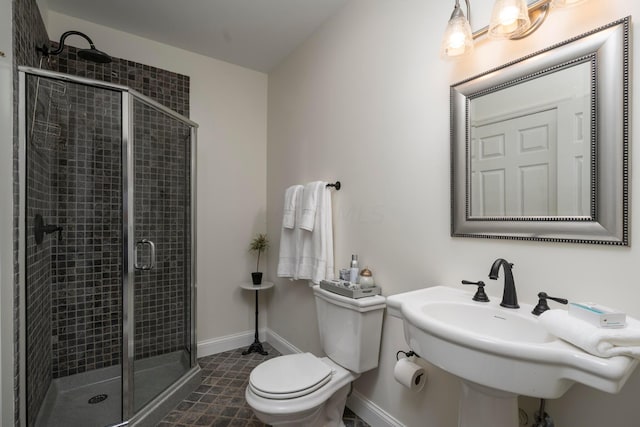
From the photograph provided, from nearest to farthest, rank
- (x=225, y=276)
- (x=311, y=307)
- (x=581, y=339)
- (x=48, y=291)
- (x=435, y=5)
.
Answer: (x=581, y=339), (x=435, y=5), (x=48, y=291), (x=311, y=307), (x=225, y=276)

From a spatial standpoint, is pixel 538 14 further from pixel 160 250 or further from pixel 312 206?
pixel 160 250

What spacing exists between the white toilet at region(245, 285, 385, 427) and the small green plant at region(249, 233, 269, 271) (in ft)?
3.51

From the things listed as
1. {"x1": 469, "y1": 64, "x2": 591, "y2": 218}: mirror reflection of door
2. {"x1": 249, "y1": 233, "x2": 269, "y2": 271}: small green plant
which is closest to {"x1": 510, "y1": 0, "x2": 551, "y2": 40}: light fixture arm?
{"x1": 469, "y1": 64, "x2": 591, "y2": 218}: mirror reflection of door

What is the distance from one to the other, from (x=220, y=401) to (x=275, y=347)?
2.57 ft

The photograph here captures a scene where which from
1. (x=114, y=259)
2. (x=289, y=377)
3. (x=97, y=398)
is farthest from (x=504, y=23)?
(x=97, y=398)

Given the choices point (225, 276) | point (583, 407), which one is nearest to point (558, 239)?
point (583, 407)

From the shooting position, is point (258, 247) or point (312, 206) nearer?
point (312, 206)

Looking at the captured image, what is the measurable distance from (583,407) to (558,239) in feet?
1.73

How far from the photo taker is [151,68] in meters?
2.37

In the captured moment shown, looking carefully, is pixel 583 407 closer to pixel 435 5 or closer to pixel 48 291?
pixel 435 5

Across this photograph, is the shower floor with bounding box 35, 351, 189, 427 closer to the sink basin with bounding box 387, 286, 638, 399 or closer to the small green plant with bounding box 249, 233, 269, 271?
the small green plant with bounding box 249, 233, 269, 271

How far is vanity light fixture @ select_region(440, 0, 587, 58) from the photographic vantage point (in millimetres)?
1029

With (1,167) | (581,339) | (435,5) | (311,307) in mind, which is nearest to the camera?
(581,339)

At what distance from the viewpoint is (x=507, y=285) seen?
1076 mm
